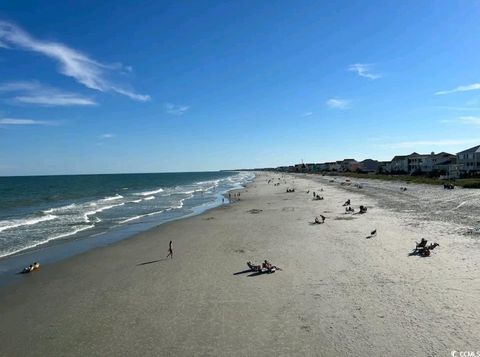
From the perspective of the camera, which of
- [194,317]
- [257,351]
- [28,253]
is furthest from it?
[28,253]

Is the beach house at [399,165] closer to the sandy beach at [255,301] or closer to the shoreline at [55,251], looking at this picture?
the sandy beach at [255,301]

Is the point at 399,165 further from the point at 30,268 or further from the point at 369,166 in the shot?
the point at 30,268

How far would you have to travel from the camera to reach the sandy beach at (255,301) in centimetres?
968

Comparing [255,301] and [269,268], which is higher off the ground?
[269,268]

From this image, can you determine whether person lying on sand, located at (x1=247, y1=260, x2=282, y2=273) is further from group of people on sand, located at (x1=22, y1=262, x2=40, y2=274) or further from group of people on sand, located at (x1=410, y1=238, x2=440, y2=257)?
group of people on sand, located at (x1=22, y1=262, x2=40, y2=274)

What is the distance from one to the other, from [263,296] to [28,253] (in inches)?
628

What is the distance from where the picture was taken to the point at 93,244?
24516 millimetres

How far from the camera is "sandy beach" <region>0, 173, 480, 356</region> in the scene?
31.8ft

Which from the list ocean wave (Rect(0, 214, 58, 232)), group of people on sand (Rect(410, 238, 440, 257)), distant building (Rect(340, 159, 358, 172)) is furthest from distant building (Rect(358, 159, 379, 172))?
Result: group of people on sand (Rect(410, 238, 440, 257))

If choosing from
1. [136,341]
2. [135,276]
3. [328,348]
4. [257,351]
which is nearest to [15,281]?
[135,276]

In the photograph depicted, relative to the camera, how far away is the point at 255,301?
12.6m

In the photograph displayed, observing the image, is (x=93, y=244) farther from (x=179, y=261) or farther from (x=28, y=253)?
(x=179, y=261)

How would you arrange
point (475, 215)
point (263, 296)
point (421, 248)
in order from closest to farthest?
point (263, 296)
point (421, 248)
point (475, 215)

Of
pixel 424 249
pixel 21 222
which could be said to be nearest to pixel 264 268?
pixel 424 249
